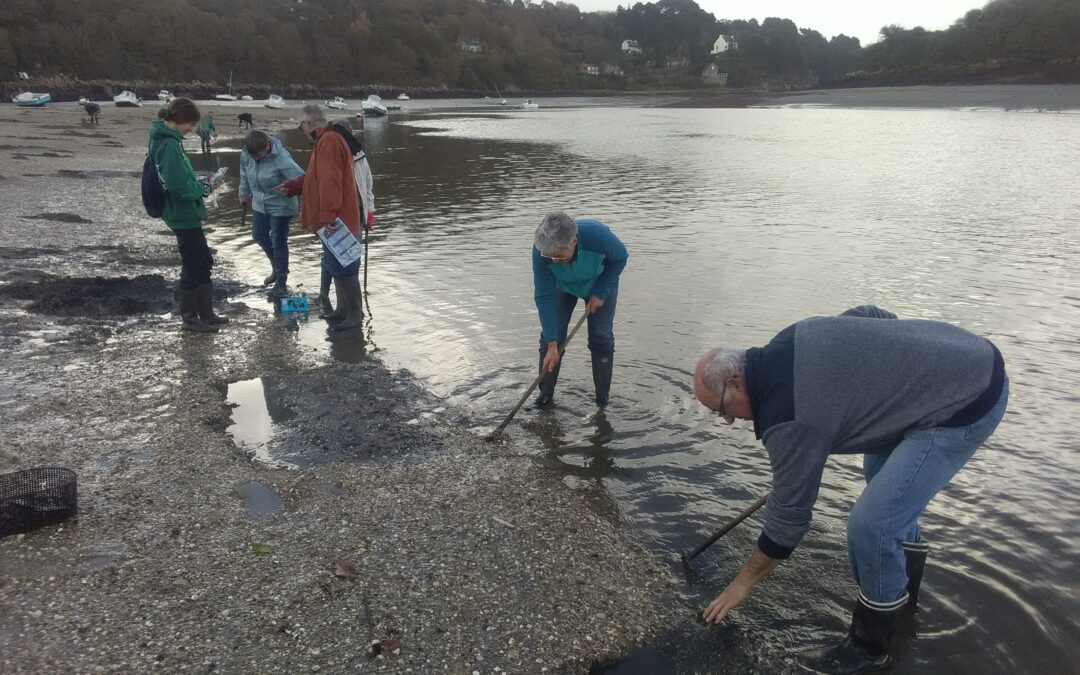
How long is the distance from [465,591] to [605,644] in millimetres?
816

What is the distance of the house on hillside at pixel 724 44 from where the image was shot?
166 meters

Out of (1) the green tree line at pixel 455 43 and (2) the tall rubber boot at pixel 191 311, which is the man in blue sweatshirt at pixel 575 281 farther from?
(1) the green tree line at pixel 455 43

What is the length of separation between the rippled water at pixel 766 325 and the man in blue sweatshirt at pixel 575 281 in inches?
22.5

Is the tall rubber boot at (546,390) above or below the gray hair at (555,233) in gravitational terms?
below

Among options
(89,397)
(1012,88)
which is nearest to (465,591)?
(89,397)

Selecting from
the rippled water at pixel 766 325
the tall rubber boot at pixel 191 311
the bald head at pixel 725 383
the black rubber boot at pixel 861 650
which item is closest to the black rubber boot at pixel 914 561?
the rippled water at pixel 766 325

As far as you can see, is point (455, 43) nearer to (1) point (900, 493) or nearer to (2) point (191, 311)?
(2) point (191, 311)

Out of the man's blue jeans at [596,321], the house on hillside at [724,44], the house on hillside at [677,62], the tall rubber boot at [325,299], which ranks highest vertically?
the house on hillside at [724,44]

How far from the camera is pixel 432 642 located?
3.34 m

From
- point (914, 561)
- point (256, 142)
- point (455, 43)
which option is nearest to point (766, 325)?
point (914, 561)

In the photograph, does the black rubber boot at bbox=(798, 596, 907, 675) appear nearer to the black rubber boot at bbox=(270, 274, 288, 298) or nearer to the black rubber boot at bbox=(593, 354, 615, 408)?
the black rubber boot at bbox=(593, 354, 615, 408)

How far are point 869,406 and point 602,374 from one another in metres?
3.42

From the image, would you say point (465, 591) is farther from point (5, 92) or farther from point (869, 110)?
point (869, 110)

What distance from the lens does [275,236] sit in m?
8.72
